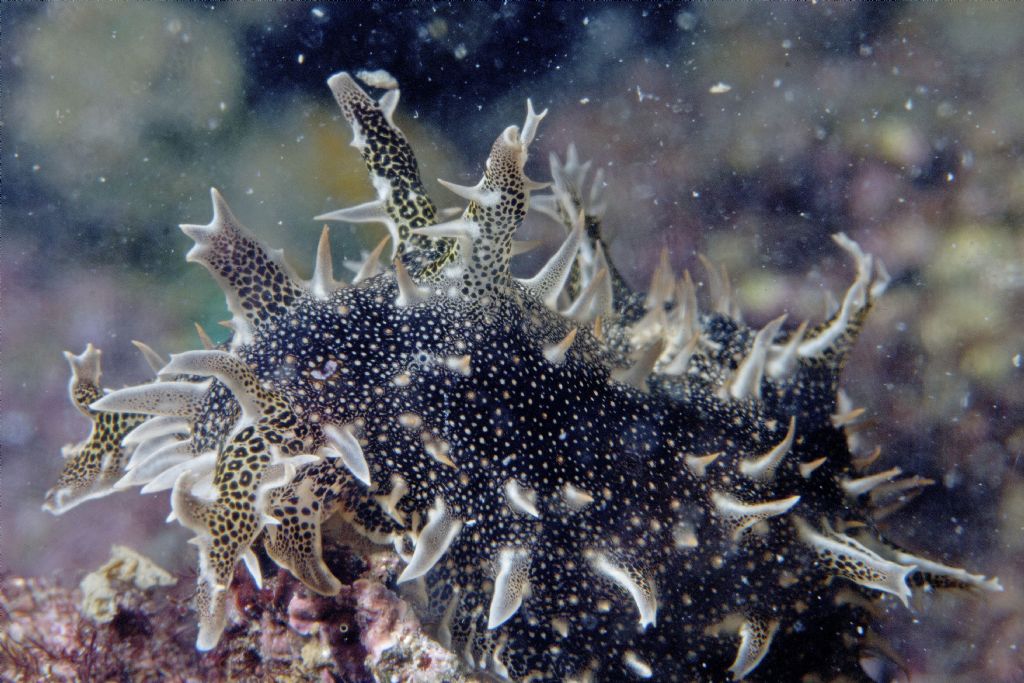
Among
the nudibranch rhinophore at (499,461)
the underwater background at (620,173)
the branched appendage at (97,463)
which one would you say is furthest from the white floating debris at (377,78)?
the branched appendage at (97,463)

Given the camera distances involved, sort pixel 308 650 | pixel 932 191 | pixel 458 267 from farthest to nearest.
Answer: pixel 932 191 → pixel 308 650 → pixel 458 267

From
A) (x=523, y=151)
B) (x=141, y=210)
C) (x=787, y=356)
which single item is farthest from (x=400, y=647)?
(x=141, y=210)

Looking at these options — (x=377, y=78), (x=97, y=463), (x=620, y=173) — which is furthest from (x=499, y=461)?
(x=377, y=78)

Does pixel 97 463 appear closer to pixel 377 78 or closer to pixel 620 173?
pixel 377 78

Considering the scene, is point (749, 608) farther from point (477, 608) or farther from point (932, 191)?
point (932, 191)

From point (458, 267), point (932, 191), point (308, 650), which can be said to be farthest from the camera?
point (932, 191)

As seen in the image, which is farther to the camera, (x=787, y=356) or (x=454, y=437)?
(x=787, y=356)
